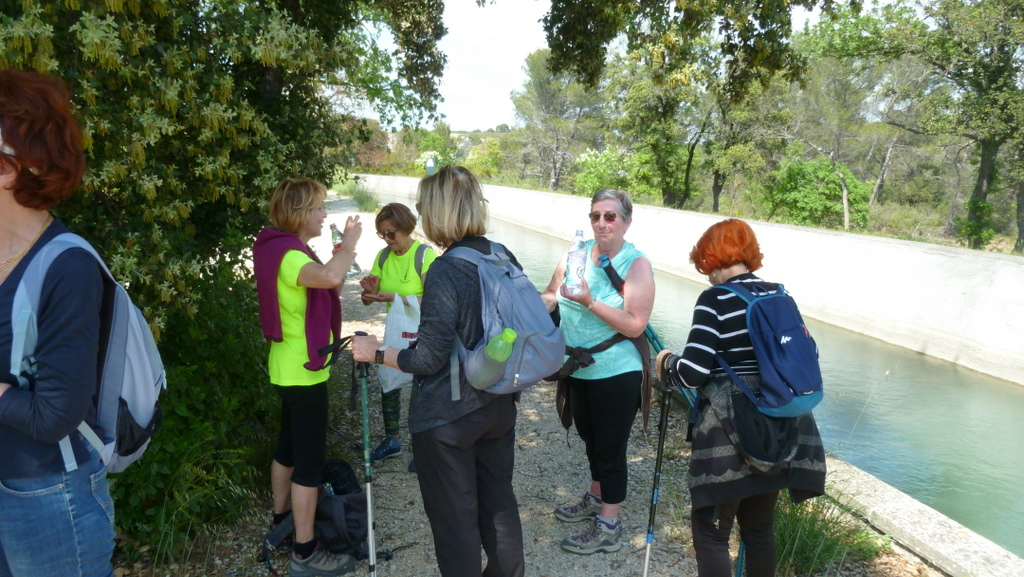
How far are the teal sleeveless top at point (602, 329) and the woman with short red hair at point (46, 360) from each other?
7.46ft

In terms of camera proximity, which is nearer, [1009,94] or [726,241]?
[726,241]

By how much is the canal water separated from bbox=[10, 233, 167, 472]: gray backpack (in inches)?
178

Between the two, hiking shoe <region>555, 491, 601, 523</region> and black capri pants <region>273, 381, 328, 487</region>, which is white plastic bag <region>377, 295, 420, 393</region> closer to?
black capri pants <region>273, 381, 328, 487</region>

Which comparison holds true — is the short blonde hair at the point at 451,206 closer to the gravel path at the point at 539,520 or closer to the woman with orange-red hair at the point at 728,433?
the woman with orange-red hair at the point at 728,433

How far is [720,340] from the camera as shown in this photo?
258 centimetres

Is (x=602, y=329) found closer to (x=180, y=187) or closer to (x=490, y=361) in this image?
(x=490, y=361)

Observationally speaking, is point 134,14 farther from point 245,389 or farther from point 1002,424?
point 1002,424

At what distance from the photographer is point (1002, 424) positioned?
7.16 meters

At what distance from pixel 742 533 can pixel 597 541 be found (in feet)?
3.38

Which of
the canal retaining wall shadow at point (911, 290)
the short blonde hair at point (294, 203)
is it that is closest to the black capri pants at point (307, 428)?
the short blonde hair at point (294, 203)

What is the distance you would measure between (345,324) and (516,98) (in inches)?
2123

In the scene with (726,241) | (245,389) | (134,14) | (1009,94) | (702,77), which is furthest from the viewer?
(1009,94)

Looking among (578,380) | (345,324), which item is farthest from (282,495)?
(345,324)

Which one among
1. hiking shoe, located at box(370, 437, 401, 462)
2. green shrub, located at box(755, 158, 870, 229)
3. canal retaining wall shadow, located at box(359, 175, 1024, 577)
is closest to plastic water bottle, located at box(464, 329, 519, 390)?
hiking shoe, located at box(370, 437, 401, 462)
